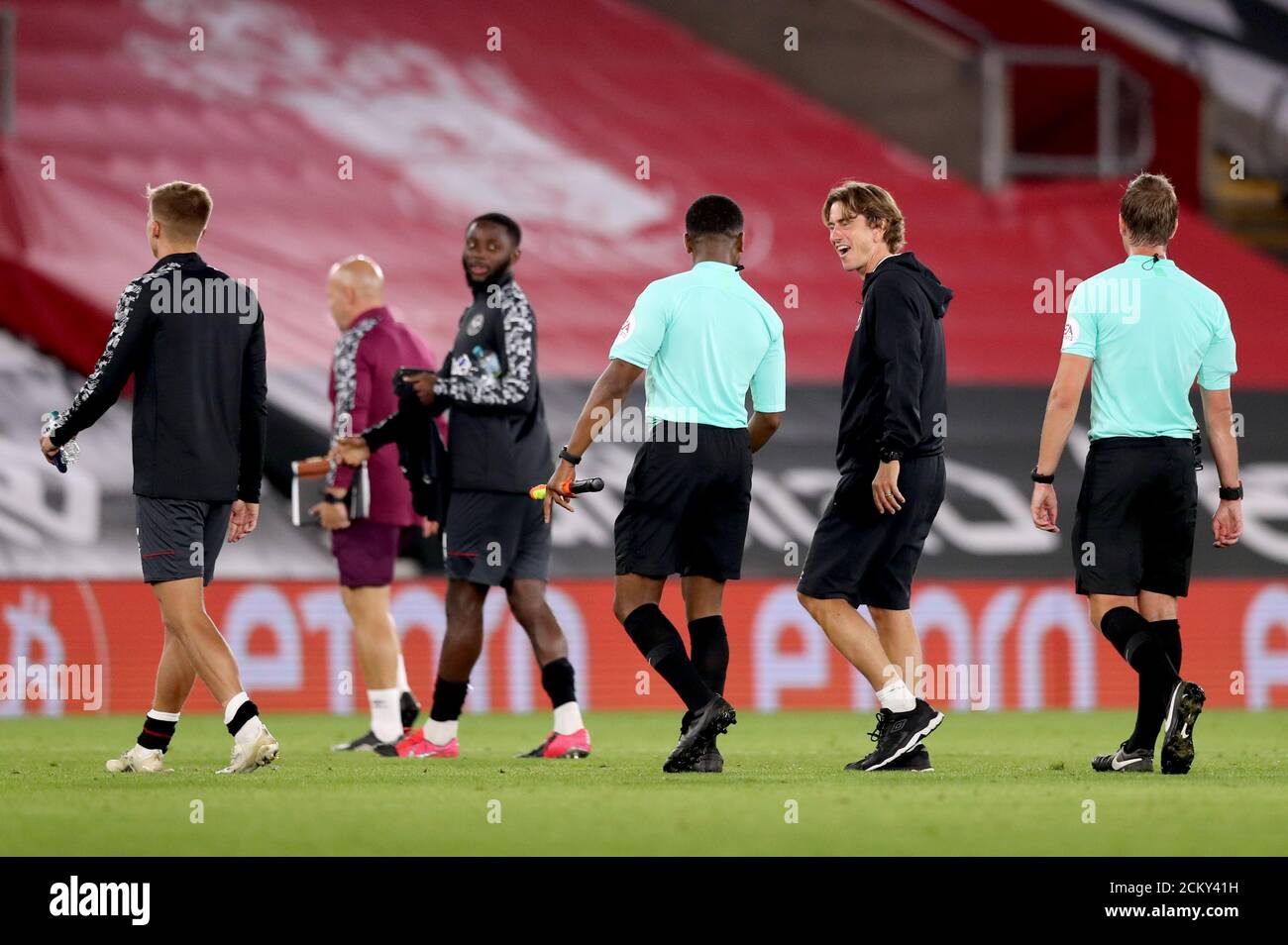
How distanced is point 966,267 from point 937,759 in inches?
369

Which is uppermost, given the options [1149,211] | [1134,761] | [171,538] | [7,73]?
[7,73]

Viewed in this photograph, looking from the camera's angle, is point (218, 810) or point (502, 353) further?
point (502, 353)

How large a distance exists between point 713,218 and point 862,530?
1289mm

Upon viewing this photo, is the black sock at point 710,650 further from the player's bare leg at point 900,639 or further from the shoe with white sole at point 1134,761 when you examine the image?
the shoe with white sole at point 1134,761

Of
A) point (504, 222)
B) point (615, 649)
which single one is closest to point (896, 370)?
point (504, 222)

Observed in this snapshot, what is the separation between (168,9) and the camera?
58.1 feet

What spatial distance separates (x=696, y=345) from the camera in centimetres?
715

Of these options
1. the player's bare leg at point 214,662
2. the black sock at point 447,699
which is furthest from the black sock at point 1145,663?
→ the player's bare leg at point 214,662

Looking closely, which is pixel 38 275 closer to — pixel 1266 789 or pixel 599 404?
pixel 599 404

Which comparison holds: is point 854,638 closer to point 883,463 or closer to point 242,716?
point 883,463

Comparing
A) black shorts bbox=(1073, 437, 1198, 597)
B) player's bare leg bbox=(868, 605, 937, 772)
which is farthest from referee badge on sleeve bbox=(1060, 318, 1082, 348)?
player's bare leg bbox=(868, 605, 937, 772)

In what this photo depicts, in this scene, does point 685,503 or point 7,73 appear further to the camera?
point 7,73

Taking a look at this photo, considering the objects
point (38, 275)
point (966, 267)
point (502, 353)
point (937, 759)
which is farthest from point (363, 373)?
point (966, 267)

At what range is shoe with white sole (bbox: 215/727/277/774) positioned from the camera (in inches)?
274
